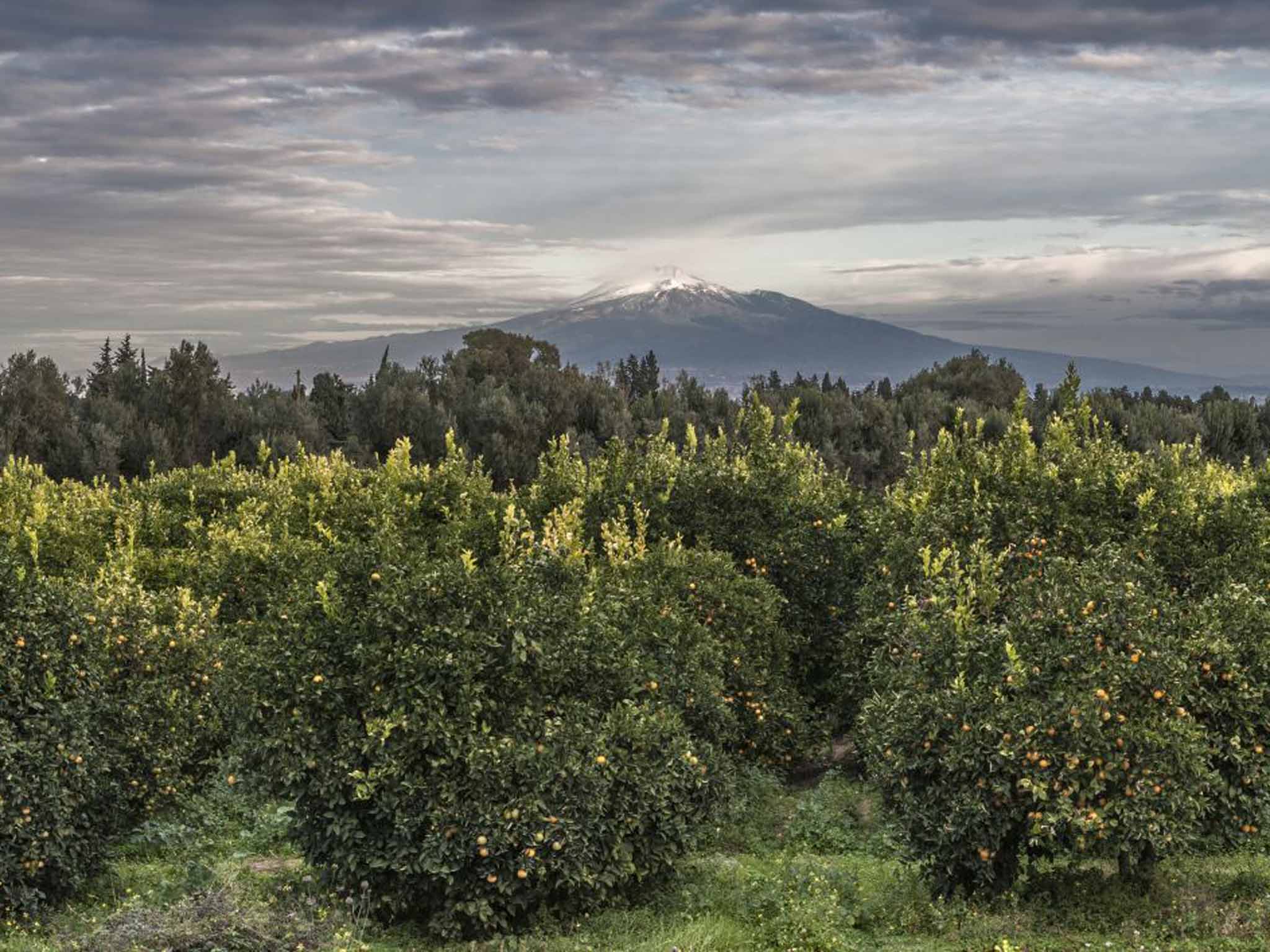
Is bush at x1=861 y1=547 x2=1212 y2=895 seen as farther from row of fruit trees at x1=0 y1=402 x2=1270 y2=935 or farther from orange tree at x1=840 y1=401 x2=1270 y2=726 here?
orange tree at x1=840 y1=401 x2=1270 y2=726

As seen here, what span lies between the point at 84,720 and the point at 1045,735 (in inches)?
327

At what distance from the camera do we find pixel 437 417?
58.3m

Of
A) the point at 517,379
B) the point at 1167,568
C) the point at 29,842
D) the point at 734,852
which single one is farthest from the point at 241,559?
the point at 517,379

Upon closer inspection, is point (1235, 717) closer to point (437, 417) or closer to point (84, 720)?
point (84, 720)

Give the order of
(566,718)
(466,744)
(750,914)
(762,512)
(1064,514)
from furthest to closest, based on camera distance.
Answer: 1. (762,512)
2. (1064,514)
3. (566,718)
4. (750,914)
5. (466,744)

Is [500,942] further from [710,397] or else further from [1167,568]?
[710,397]

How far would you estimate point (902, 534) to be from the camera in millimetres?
16094

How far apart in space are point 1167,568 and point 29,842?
12346 mm

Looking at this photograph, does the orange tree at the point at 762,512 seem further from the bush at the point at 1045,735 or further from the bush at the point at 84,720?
the bush at the point at 1045,735

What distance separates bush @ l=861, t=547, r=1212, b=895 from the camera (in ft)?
32.7

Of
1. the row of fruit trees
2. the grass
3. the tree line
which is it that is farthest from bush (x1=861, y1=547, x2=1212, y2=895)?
the tree line

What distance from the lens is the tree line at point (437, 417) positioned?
52.5m

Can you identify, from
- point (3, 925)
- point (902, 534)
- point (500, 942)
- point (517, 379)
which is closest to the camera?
point (500, 942)

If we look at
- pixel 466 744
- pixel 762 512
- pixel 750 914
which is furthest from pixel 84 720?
pixel 762 512
